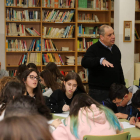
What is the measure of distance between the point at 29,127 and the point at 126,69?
4.67 metres

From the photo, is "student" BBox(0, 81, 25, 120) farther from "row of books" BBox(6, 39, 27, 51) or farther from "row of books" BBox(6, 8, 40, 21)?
"row of books" BBox(6, 8, 40, 21)

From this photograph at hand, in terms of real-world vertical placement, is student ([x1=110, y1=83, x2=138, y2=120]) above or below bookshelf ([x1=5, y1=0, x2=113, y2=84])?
below

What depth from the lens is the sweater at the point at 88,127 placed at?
Result: 1817mm

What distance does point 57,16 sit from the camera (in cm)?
612

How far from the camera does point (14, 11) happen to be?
597 centimetres

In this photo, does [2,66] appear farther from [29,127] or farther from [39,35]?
[29,127]

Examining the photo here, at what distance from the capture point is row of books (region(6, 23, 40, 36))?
602 cm

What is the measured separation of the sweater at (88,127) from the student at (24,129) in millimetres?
1002

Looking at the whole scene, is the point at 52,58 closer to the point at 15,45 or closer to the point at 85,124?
the point at 15,45

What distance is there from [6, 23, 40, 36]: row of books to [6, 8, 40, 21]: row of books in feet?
0.55

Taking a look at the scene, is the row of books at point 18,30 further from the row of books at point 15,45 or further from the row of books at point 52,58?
the row of books at point 52,58

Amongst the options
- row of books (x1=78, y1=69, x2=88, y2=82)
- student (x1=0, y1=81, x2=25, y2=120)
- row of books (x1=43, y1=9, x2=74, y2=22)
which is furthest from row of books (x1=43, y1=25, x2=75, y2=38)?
student (x1=0, y1=81, x2=25, y2=120)

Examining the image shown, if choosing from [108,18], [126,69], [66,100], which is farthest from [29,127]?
[108,18]

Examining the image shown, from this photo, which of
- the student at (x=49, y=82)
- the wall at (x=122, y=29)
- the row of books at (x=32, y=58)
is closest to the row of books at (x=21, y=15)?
the row of books at (x=32, y=58)
